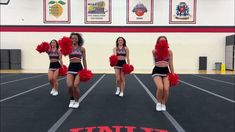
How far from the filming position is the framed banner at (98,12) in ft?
66.2

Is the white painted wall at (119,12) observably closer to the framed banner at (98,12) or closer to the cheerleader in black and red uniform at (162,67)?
the framed banner at (98,12)

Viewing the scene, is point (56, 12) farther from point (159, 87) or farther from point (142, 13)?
point (159, 87)

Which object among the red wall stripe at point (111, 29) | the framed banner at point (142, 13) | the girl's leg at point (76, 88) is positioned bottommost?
the girl's leg at point (76, 88)

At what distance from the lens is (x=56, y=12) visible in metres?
20.2

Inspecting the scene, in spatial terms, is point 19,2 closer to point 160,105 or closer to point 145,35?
point 145,35

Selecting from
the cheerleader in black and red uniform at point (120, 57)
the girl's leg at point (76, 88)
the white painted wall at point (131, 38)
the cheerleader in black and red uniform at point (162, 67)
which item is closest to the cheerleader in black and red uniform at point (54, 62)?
the cheerleader in black and red uniform at point (120, 57)

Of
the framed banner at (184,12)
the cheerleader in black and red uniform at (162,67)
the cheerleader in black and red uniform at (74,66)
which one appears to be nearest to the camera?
the cheerleader in black and red uniform at (162,67)

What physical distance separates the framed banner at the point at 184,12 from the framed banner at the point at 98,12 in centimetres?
485

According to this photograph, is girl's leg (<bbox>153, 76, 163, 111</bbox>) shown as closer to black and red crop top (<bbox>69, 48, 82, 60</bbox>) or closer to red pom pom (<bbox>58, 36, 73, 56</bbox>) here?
black and red crop top (<bbox>69, 48, 82, 60</bbox>)

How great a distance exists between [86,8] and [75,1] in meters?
1.02

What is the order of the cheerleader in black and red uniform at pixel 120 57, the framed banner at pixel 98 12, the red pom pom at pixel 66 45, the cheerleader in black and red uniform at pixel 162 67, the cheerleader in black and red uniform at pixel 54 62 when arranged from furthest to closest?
1. the framed banner at pixel 98 12
2. the cheerleader in black and red uniform at pixel 54 62
3. the cheerleader in black and red uniform at pixel 120 57
4. the red pom pom at pixel 66 45
5. the cheerleader in black and red uniform at pixel 162 67

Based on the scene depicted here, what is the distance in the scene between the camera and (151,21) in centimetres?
2019

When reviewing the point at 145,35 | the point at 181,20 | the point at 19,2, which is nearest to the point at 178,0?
the point at 181,20

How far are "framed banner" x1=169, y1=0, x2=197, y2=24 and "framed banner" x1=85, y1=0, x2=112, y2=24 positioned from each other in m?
4.85
